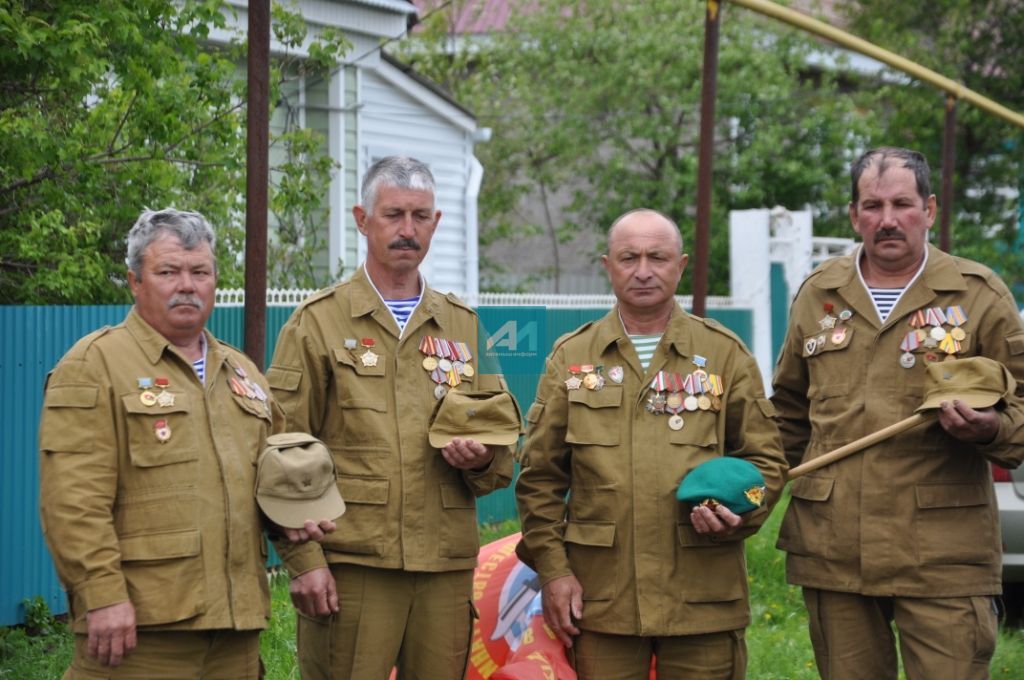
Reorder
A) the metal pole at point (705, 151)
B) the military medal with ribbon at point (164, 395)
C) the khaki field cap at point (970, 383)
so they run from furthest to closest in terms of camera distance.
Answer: the metal pole at point (705, 151), the khaki field cap at point (970, 383), the military medal with ribbon at point (164, 395)

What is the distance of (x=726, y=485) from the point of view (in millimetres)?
4359

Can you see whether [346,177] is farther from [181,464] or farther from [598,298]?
[181,464]

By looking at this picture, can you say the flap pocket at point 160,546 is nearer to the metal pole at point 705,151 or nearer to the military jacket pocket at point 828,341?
the military jacket pocket at point 828,341

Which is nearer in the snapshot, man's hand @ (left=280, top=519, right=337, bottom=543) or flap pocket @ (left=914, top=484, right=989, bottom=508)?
man's hand @ (left=280, top=519, right=337, bottom=543)

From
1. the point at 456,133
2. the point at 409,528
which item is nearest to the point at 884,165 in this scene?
the point at 409,528

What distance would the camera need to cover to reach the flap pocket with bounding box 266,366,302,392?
4535mm

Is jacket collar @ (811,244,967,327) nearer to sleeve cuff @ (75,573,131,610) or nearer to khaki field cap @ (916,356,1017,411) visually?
khaki field cap @ (916,356,1017,411)

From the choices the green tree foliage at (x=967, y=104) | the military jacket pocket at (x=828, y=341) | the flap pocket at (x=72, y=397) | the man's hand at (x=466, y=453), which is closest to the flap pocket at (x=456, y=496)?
the man's hand at (x=466, y=453)

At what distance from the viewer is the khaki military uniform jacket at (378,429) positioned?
450cm

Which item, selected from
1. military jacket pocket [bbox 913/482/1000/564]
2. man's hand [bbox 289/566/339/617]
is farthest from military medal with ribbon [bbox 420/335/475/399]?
military jacket pocket [bbox 913/482/1000/564]

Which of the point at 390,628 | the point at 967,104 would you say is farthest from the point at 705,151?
the point at 967,104

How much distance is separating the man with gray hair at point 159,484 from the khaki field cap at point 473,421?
1.76 ft

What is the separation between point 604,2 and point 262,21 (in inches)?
630

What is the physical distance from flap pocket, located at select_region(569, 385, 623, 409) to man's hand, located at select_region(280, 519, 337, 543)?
0.98 metres
